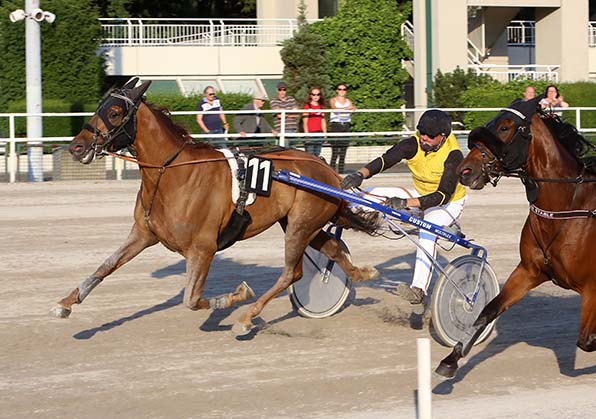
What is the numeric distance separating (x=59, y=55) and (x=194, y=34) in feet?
17.9

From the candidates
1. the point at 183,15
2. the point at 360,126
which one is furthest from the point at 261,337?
the point at 183,15

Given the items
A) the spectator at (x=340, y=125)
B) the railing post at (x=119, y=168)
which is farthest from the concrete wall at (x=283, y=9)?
the railing post at (x=119, y=168)

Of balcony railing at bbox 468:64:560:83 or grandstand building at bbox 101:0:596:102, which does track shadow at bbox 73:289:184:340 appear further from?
grandstand building at bbox 101:0:596:102

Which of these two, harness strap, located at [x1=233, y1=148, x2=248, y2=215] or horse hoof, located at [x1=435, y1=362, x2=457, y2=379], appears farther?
harness strap, located at [x1=233, y1=148, x2=248, y2=215]

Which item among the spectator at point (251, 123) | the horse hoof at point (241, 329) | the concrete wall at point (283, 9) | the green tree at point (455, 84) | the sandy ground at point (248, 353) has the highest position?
the concrete wall at point (283, 9)

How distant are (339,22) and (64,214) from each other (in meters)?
16.1

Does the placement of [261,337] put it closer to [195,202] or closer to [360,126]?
[195,202]

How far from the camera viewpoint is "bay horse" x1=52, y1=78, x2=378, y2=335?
7.55m

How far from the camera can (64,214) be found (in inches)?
573

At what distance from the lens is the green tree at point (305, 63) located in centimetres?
2844

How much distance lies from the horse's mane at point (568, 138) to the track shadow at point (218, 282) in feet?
9.52

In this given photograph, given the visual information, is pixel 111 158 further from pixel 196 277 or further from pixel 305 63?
pixel 196 277

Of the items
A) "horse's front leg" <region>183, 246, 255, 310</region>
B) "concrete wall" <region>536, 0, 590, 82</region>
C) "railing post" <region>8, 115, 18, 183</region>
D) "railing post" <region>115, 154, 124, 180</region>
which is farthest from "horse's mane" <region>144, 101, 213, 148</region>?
"concrete wall" <region>536, 0, 590, 82</region>

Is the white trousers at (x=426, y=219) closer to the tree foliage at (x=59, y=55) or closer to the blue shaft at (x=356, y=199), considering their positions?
the blue shaft at (x=356, y=199)
